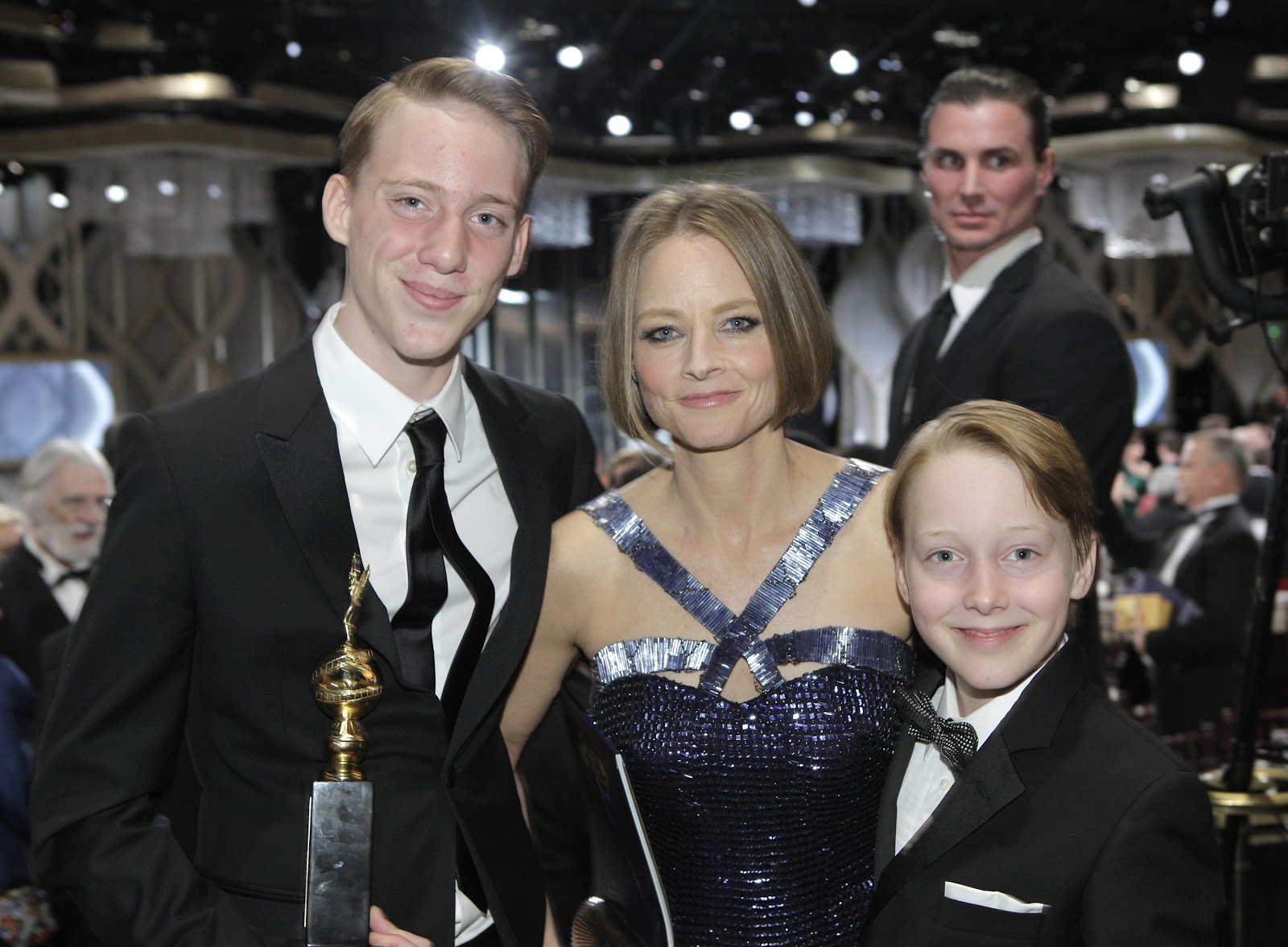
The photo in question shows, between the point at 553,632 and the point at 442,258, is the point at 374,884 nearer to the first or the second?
the point at 553,632

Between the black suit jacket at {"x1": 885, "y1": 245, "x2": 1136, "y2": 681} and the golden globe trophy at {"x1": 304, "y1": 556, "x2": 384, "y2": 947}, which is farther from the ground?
the black suit jacket at {"x1": 885, "y1": 245, "x2": 1136, "y2": 681}

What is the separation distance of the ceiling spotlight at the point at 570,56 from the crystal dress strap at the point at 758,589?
18.1ft

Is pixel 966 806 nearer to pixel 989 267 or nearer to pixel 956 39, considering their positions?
pixel 989 267

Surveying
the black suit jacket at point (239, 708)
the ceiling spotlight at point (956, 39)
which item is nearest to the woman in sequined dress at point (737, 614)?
the black suit jacket at point (239, 708)

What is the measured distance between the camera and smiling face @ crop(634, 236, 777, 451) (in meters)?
1.84

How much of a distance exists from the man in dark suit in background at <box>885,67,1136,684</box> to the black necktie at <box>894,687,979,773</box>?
0.85 m

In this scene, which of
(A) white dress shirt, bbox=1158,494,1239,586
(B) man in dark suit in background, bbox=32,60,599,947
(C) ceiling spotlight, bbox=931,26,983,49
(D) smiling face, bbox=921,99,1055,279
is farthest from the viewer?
(C) ceiling spotlight, bbox=931,26,983,49

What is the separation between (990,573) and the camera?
1.57 m

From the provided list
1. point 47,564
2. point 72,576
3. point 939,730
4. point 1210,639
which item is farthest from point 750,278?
point 1210,639

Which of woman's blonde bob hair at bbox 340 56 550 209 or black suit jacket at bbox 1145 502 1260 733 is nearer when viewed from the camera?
woman's blonde bob hair at bbox 340 56 550 209

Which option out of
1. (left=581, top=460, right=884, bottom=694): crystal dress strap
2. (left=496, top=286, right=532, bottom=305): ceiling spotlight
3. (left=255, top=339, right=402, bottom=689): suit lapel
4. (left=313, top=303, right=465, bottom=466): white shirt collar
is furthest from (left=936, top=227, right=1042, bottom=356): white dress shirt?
(left=496, top=286, right=532, bottom=305): ceiling spotlight

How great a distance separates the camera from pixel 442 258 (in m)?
1.63

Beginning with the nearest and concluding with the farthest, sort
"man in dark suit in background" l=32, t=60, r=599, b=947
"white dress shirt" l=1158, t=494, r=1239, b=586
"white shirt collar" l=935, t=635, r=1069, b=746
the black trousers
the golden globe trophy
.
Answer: the golden globe trophy → "man in dark suit in background" l=32, t=60, r=599, b=947 → "white shirt collar" l=935, t=635, r=1069, b=746 → the black trousers → "white dress shirt" l=1158, t=494, r=1239, b=586

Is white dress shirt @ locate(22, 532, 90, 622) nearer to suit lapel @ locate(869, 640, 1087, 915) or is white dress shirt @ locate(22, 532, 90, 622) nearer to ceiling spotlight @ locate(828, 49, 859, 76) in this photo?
suit lapel @ locate(869, 640, 1087, 915)
